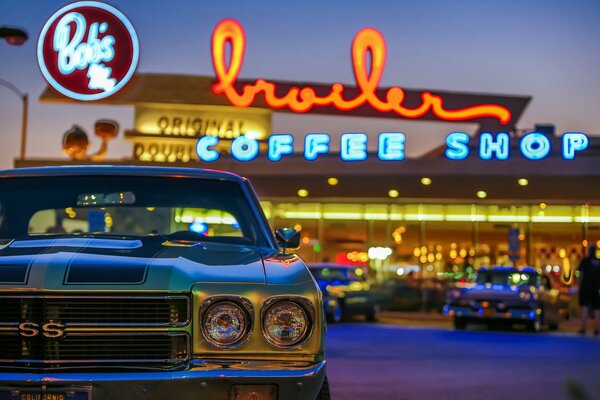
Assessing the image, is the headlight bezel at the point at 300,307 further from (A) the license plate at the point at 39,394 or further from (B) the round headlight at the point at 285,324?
A: (A) the license plate at the point at 39,394

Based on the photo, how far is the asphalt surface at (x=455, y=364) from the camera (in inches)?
379

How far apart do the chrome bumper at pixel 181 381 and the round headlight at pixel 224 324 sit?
112 millimetres

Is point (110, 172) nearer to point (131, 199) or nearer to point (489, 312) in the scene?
point (131, 199)

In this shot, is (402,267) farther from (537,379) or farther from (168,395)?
(168,395)

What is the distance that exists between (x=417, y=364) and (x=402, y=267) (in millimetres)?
23796

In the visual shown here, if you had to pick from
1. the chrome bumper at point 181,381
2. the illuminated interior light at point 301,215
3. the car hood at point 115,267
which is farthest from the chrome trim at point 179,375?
the illuminated interior light at point 301,215

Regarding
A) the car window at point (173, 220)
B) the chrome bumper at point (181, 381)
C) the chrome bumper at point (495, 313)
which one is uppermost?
the car window at point (173, 220)

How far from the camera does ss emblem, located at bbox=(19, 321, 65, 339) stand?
164 inches

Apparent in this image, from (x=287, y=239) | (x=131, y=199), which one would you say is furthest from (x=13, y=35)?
(x=287, y=239)

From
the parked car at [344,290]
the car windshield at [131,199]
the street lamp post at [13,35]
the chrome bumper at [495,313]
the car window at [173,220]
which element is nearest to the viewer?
the car windshield at [131,199]

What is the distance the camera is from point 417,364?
40.2 feet

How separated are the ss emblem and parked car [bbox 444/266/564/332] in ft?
53.9

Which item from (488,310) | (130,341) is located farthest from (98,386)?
(488,310)

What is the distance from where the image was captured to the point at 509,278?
67.4 ft
